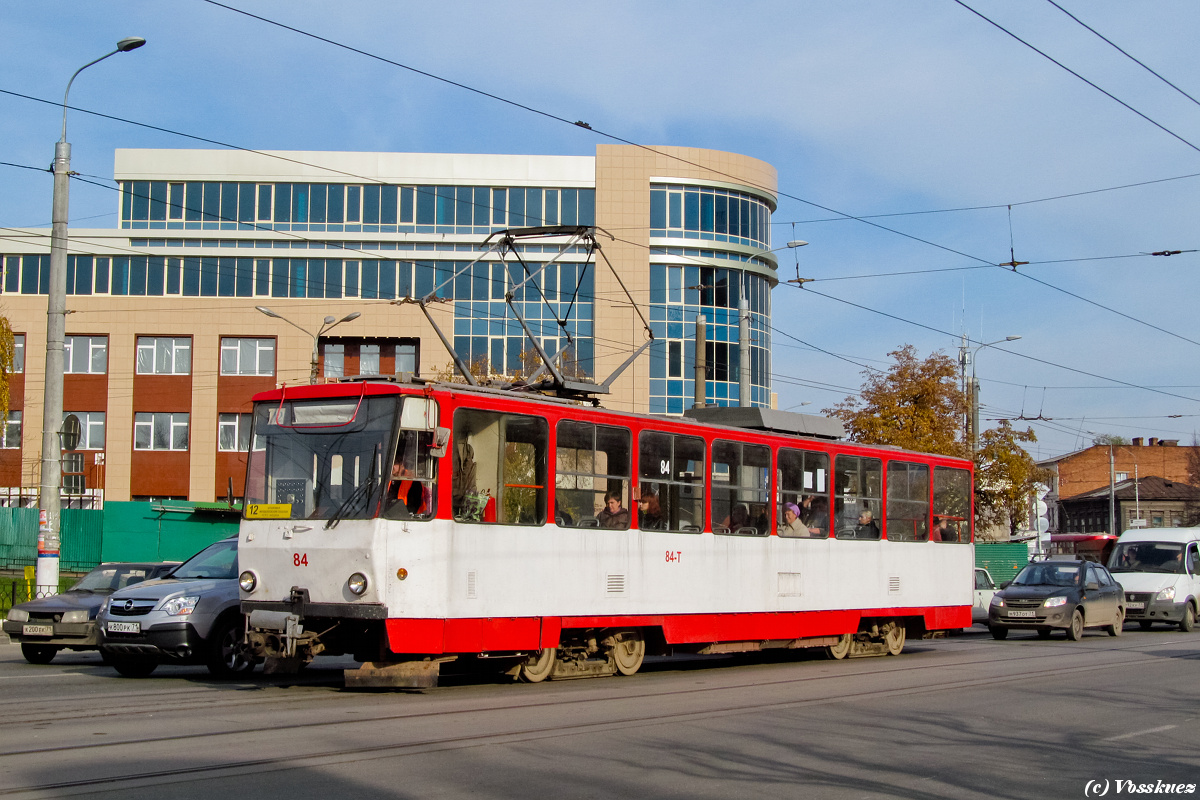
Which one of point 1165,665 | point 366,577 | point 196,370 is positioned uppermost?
point 196,370

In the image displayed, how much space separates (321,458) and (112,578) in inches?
275

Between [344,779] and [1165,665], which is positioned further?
[1165,665]

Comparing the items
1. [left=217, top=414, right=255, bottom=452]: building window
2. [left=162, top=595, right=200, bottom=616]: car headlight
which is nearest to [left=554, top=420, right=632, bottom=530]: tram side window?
[left=162, top=595, right=200, bottom=616]: car headlight

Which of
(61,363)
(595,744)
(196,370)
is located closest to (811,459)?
(595,744)

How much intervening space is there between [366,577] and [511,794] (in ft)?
16.0

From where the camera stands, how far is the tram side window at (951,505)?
20.0 m

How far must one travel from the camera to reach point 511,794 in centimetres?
704

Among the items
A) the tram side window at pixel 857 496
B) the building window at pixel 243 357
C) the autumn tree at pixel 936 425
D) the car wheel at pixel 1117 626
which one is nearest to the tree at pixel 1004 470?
the autumn tree at pixel 936 425

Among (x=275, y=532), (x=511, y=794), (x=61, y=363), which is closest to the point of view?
(x=511, y=794)

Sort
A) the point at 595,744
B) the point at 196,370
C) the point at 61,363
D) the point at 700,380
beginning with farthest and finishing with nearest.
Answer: the point at 196,370 < the point at 700,380 < the point at 61,363 < the point at 595,744

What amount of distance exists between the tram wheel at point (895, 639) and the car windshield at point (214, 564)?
10.1m

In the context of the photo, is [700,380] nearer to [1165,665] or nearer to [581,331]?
[1165,665]

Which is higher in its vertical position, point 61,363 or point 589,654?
point 61,363

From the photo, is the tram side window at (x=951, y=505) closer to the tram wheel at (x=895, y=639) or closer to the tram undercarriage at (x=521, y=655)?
the tram wheel at (x=895, y=639)
